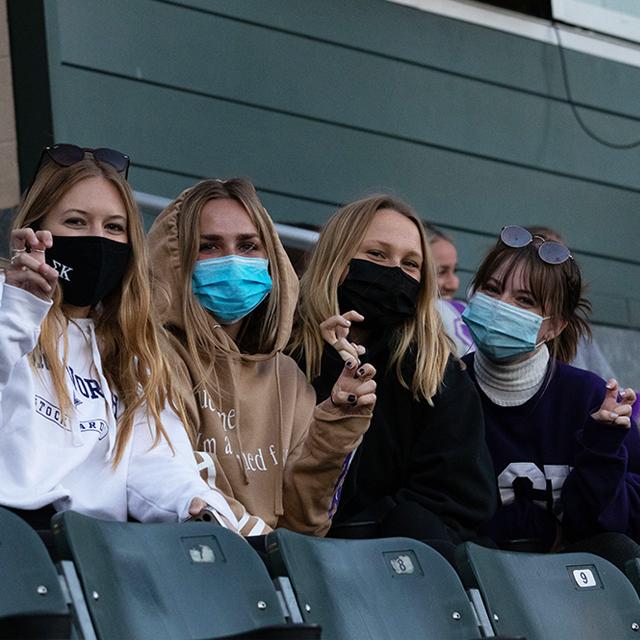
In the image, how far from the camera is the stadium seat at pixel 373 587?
321 centimetres

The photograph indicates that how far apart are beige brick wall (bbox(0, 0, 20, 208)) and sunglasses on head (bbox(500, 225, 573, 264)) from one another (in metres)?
2.02

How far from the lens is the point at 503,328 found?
4652mm

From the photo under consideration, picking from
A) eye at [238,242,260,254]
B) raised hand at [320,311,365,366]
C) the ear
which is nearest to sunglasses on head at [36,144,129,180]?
eye at [238,242,260,254]

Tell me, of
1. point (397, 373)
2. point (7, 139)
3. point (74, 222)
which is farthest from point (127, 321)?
point (7, 139)

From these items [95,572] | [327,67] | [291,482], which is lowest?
[291,482]

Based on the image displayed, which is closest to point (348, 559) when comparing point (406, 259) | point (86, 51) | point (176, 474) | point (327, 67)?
point (176, 474)

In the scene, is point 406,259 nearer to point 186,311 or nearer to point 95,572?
point 186,311

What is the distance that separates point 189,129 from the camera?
6.39 metres

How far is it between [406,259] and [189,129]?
215cm

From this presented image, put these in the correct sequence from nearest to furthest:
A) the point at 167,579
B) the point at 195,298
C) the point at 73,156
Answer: the point at 167,579 → the point at 73,156 → the point at 195,298

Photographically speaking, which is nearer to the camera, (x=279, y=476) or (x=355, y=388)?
Result: (x=355, y=388)

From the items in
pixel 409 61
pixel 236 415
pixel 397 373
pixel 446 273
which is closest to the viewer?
pixel 236 415

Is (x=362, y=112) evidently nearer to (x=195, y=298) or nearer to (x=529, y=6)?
(x=529, y=6)

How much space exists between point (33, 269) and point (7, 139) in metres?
2.59
